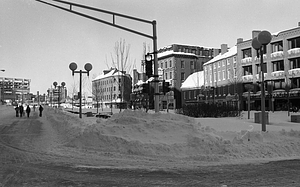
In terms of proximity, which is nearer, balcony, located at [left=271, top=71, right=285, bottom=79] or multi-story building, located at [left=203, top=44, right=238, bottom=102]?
balcony, located at [left=271, top=71, right=285, bottom=79]

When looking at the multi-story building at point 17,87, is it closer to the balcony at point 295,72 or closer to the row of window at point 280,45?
the row of window at point 280,45

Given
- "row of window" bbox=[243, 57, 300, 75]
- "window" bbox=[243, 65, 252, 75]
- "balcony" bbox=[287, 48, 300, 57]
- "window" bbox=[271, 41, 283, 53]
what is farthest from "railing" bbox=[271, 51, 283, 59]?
"window" bbox=[243, 65, 252, 75]

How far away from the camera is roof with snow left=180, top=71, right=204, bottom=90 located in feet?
239

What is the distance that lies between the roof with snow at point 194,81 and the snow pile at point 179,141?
5896 centimetres

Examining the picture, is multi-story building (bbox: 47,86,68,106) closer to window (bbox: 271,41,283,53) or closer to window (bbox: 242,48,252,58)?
window (bbox: 242,48,252,58)

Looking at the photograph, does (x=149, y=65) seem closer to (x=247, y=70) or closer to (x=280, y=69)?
(x=280, y=69)

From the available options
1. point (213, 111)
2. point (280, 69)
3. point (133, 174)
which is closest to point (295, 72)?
point (280, 69)

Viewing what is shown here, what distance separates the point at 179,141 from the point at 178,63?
70241 millimetres

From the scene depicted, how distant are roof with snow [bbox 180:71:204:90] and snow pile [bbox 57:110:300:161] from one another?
5896 cm

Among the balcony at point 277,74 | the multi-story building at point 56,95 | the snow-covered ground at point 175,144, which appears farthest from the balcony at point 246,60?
the snow-covered ground at point 175,144

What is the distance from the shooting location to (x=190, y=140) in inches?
425

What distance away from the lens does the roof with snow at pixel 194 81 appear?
2864 inches

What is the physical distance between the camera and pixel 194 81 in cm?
7388

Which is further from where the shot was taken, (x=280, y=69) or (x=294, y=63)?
(x=280, y=69)
